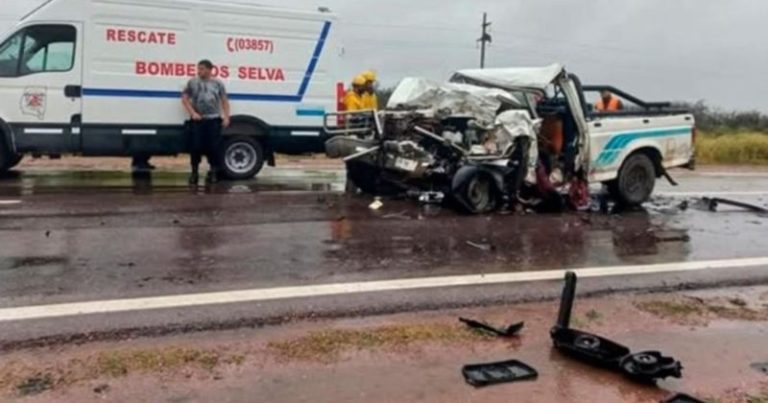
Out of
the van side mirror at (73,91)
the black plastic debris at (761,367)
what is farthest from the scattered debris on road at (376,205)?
the black plastic debris at (761,367)

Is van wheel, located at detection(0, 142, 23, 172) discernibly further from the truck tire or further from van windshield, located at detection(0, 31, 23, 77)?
van windshield, located at detection(0, 31, 23, 77)

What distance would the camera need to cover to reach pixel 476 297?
558cm

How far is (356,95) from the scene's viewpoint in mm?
12383

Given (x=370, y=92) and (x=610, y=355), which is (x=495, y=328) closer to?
(x=610, y=355)

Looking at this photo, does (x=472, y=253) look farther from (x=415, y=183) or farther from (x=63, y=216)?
(x=63, y=216)

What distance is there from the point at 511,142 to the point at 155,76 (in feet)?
18.9

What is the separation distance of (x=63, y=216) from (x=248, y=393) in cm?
554

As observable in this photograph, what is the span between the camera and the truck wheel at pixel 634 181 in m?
10.8

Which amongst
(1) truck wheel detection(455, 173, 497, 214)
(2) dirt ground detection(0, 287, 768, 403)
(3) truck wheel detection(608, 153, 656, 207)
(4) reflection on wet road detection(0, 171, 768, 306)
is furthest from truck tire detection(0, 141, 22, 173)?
(3) truck wheel detection(608, 153, 656, 207)

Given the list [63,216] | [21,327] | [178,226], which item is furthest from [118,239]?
[21,327]

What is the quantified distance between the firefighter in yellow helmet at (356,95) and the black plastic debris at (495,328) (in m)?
7.81

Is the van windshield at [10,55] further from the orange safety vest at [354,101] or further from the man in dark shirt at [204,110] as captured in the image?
the orange safety vest at [354,101]

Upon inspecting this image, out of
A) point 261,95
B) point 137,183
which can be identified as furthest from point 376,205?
point 137,183

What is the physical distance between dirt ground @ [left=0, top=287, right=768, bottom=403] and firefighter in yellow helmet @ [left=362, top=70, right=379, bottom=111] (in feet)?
24.9
